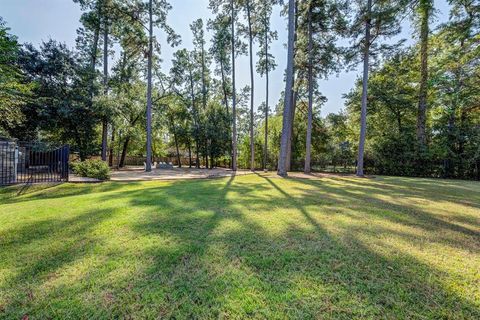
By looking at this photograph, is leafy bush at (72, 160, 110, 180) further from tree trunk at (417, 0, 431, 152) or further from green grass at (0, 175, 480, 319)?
tree trunk at (417, 0, 431, 152)

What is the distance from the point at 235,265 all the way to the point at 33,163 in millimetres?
11285

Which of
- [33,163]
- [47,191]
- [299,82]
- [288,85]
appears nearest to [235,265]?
[47,191]

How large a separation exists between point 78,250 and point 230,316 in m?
2.04

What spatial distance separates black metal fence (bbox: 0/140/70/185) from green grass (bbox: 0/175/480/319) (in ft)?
17.6

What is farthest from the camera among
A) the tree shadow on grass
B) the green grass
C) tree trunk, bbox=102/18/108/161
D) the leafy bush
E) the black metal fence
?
tree trunk, bbox=102/18/108/161

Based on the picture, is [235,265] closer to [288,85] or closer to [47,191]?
[47,191]

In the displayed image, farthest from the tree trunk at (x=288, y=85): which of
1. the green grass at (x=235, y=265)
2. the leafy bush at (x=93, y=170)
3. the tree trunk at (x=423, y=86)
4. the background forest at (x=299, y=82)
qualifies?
the tree trunk at (x=423, y=86)

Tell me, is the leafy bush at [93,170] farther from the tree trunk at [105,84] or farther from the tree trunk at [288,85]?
the tree trunk at [288,85]

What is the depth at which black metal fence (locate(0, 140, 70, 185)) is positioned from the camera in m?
7.73

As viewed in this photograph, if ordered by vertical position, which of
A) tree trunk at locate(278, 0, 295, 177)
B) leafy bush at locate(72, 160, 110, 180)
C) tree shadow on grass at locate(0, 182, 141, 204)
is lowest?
tree shadow on grass at locate(0, 182, 141, 204)

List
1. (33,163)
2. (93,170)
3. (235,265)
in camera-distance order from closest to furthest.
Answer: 1. (235,265)
2. (33,163)
3. (93,170)

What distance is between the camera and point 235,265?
2207 mm

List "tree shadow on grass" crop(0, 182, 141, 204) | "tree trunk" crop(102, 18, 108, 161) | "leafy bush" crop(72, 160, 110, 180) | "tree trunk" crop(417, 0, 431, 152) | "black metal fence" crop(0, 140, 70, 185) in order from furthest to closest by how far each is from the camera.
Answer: "tree trunk" crop(102, 18, 108, 161), "tree trunk" crop(417, 0, 431, 152), "leafy bush" crop(72, 160, 110, 180), "black metal fence" crop(0, 140, 70, 185), "tree shadow on grass" crop(0, 182, 141, 204)

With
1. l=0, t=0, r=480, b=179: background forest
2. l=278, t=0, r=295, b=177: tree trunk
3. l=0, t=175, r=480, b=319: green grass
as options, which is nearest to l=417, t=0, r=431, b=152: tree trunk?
l=0, t=0, r=480, b=179: background forest
